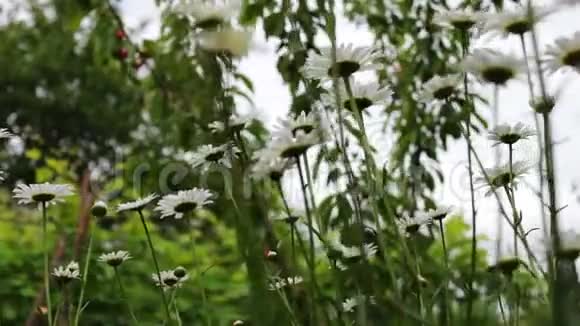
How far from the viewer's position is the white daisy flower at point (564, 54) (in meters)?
0.87

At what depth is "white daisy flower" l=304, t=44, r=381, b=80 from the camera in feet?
2.97

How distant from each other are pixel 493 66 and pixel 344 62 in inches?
5.4

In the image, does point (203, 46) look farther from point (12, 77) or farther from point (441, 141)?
point (12, 77)

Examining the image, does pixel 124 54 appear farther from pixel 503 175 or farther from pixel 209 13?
pixel 209 13

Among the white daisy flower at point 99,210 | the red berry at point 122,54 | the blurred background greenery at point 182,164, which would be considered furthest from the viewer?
the red berry at point 122,54

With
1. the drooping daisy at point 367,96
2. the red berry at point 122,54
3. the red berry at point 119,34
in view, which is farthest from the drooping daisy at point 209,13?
the red berry at point 122,54

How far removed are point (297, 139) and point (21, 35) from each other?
11.4 metres

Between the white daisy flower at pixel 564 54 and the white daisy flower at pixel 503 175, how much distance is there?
12 centimetres

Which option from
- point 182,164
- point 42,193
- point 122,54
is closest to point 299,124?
point 42,193

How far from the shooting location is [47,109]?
13.5 m

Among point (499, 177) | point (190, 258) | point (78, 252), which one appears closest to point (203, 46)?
Answer: point (499, 177)

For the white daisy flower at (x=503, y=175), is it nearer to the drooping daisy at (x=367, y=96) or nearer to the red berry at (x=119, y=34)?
the drooping daisy at (x=367, y=96)

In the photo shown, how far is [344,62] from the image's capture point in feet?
2.97

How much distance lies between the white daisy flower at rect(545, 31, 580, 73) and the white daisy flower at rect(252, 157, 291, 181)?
258 mm
